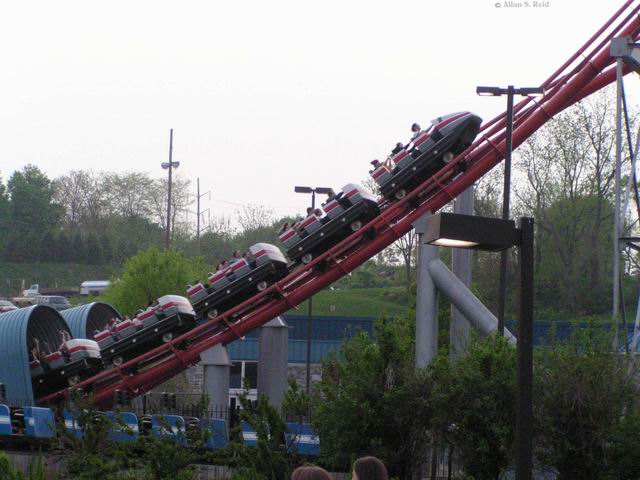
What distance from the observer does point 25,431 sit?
24297 mm

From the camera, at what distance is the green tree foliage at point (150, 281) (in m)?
49.4

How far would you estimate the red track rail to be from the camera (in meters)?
23.3

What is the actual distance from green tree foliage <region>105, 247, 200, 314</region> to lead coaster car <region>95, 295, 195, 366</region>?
74.9ft

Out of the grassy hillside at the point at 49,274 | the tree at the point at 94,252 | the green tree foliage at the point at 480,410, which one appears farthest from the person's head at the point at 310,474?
the tree at the point at 94,252

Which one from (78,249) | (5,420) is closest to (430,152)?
(5,420)

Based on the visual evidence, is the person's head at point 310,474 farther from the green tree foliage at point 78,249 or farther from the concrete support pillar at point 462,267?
the green tree foliage at point 78,249

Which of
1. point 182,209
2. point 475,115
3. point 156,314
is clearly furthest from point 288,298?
point 182,209

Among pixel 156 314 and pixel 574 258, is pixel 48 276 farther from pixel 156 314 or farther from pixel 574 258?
pixel 156 314

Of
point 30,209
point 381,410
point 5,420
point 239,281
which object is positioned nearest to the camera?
point 381,410

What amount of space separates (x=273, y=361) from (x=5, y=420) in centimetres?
607

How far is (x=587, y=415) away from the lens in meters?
13.5

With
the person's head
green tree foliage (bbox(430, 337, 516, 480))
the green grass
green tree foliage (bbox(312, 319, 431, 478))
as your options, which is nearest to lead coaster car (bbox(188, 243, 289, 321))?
green tree foliage (bbox(312, 319, 431, 478))

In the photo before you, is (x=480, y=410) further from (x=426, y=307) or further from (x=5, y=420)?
(x=5, y=420)

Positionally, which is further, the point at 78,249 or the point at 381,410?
the point at 78,249
